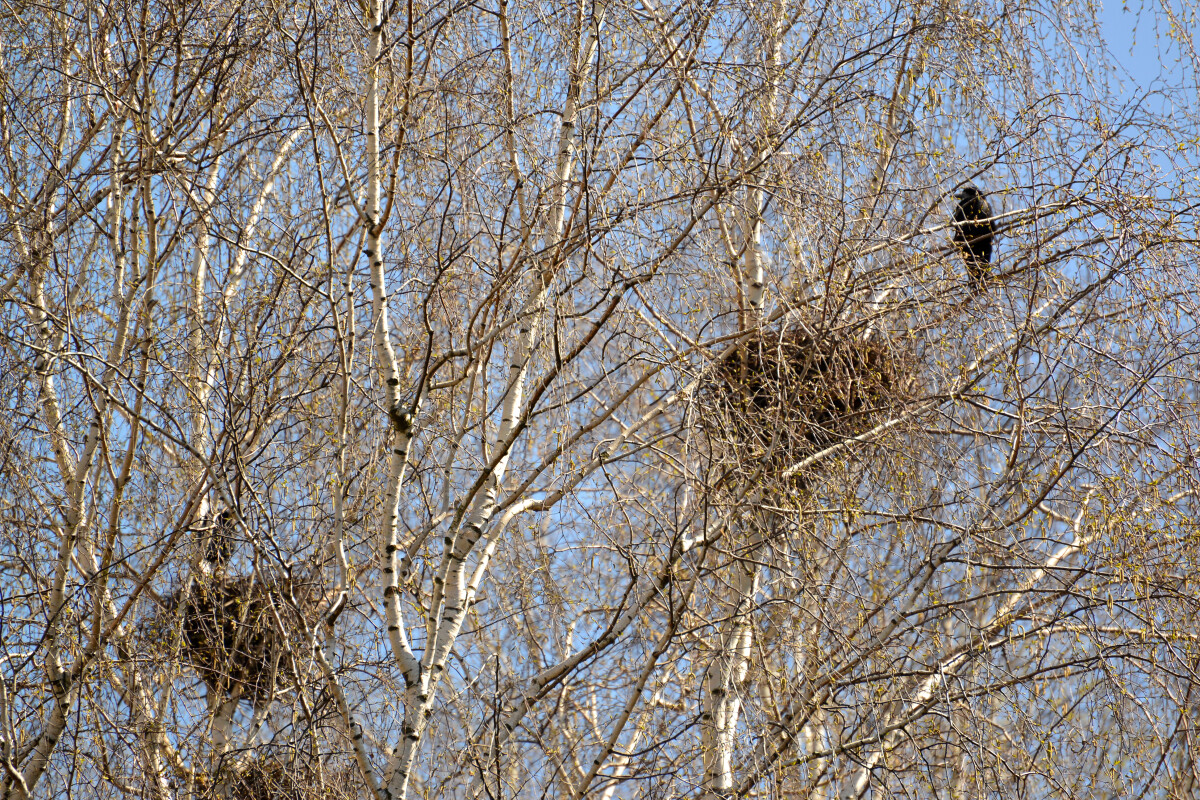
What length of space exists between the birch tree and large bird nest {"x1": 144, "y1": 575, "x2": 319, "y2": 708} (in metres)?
0.04

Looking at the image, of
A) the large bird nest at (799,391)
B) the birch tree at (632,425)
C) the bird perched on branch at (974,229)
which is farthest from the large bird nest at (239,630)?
the bird perched on branch at (974,229)

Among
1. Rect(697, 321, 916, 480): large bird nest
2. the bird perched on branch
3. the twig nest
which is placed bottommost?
the twig nest

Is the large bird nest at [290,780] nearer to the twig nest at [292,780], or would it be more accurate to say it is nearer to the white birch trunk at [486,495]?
the twig nest at [292,780]

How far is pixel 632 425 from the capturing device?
14.5ft

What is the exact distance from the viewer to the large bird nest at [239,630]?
3918 mm

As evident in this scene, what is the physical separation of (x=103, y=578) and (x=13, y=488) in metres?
0.49

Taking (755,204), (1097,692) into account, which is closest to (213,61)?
(755,204)

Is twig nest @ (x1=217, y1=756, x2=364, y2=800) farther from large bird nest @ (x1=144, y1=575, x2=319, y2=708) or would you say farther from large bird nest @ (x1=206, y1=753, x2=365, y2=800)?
large bird nest @ (x1=144, y1=575, x2=319, y2=708)

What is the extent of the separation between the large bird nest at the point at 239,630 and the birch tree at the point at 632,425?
4 cm

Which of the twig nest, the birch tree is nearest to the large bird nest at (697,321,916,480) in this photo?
the birch tree

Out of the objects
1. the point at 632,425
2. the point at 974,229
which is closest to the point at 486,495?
the point at 632,425

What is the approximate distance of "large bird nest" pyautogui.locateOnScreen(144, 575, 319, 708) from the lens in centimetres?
392

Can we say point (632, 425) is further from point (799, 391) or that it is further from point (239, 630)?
point (239, 630)

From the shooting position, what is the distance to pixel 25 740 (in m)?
4.09
